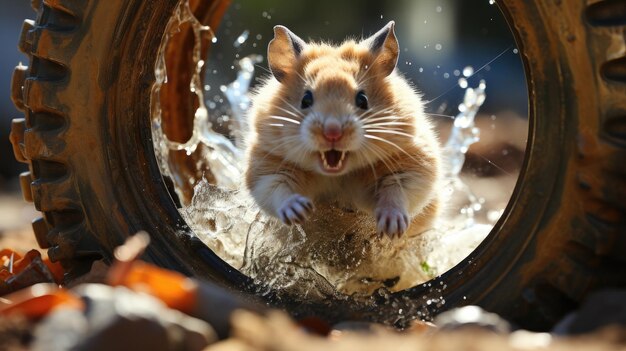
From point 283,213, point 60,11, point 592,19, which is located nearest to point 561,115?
point 592,19

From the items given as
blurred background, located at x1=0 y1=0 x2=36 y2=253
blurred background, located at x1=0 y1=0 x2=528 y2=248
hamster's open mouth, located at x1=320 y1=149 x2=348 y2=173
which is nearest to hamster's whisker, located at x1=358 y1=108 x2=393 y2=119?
hamster's open mouth, located at x1=320 y1=149 x2=348 y2=173

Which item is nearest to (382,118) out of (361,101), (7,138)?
(361,101)

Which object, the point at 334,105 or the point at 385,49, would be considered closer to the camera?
the point at 334,105

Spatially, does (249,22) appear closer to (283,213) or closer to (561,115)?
(283,213)

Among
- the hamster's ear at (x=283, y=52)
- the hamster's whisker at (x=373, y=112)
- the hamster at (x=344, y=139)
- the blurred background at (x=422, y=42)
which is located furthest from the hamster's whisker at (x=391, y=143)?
the blurred background at (x=422, y=42)

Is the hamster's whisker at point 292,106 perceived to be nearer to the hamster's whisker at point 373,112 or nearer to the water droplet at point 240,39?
the hamster's whisker at point 373,112

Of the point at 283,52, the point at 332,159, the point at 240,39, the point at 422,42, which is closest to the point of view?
the point at 332,159

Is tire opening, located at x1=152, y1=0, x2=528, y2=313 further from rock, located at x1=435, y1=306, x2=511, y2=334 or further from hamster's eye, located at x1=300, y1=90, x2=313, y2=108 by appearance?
rock, located at x1=435, y1=306, x2=511, y2=334

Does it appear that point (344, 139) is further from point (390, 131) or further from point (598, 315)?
point (598, 315)

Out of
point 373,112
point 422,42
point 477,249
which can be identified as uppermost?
point 422,42
